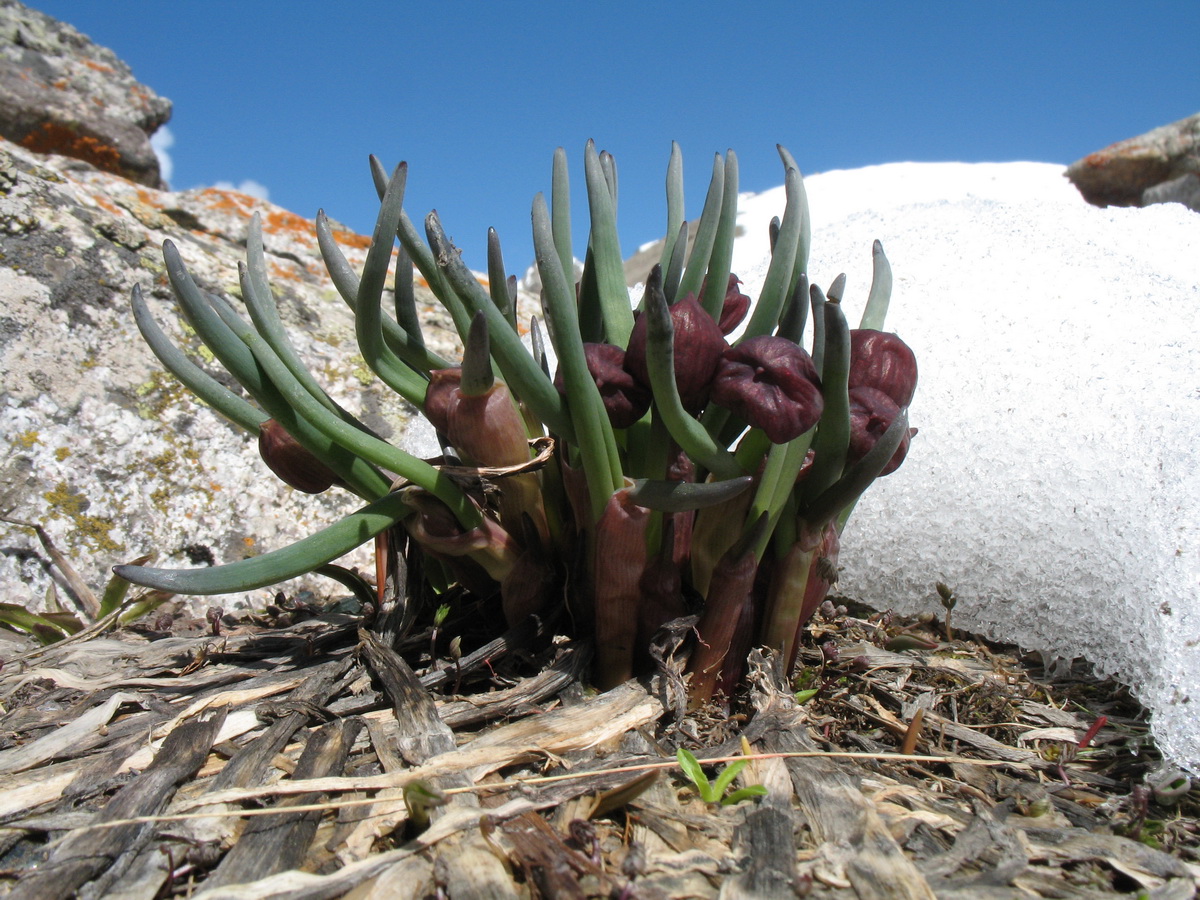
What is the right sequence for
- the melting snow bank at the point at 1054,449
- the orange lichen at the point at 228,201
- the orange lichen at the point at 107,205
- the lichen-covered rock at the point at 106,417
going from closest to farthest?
the melting snow bank at the point at 1054,449, the lichen-covered rock at the point at 106,417, the orange lichen at the point at 107,205, the orange lichen at the point at 228,201

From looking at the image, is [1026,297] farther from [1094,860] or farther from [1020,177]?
[1020,177]

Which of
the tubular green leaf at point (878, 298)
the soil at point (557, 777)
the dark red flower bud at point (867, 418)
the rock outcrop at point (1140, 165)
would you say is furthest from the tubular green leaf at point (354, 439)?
the rock outcrop at point (1140, 165)

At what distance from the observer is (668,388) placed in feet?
2.53

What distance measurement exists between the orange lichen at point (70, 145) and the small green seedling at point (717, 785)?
4.19 meters

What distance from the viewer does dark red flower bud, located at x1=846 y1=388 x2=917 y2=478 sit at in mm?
891

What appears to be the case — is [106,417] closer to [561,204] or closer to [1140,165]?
[561,204]

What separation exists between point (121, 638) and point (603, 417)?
3.66 feet

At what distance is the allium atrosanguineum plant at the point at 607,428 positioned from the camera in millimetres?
838

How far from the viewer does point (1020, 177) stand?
25.1ft

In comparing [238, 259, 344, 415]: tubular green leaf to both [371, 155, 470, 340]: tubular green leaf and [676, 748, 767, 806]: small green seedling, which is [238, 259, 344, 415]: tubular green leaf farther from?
[676, 748, 767, 806]: small green seedling

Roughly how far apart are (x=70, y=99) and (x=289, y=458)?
4.09 meters

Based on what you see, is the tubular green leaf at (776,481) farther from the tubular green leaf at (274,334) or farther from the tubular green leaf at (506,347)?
the tubular green leaf at (274,334)

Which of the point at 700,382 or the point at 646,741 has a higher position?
the point at 700,382

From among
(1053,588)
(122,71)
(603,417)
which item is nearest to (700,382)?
(603,417)
